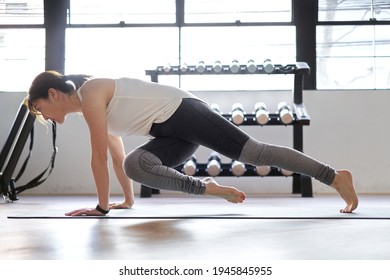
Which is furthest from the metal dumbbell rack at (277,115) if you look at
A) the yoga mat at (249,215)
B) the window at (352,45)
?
the yoga mat at (249,215)

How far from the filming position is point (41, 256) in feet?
4.63

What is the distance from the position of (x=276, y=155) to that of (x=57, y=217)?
33.7 inches

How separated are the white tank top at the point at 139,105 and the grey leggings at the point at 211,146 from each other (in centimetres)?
5

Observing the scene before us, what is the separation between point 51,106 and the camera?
2.35m

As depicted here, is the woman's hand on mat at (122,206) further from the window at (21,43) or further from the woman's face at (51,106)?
the window at (21,43)

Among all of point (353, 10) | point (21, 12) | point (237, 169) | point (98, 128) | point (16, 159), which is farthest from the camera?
point (21, 12)

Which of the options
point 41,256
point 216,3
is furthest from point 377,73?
point 41,256

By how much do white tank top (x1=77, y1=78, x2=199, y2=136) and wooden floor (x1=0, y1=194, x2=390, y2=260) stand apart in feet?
1.16

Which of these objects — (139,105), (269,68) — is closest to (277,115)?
(269,68)

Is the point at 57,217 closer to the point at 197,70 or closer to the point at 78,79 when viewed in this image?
the point at 78,79

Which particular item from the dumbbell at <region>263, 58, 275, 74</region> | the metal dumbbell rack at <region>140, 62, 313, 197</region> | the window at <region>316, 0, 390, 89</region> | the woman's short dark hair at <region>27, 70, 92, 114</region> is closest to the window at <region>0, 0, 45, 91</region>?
the metal dumbbell rack at <region>140, 62, 313, 197</region>

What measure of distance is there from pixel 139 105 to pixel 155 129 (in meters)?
0.12

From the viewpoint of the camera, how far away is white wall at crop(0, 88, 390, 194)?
4.75 m

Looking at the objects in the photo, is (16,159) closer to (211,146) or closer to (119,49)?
(119,49)
